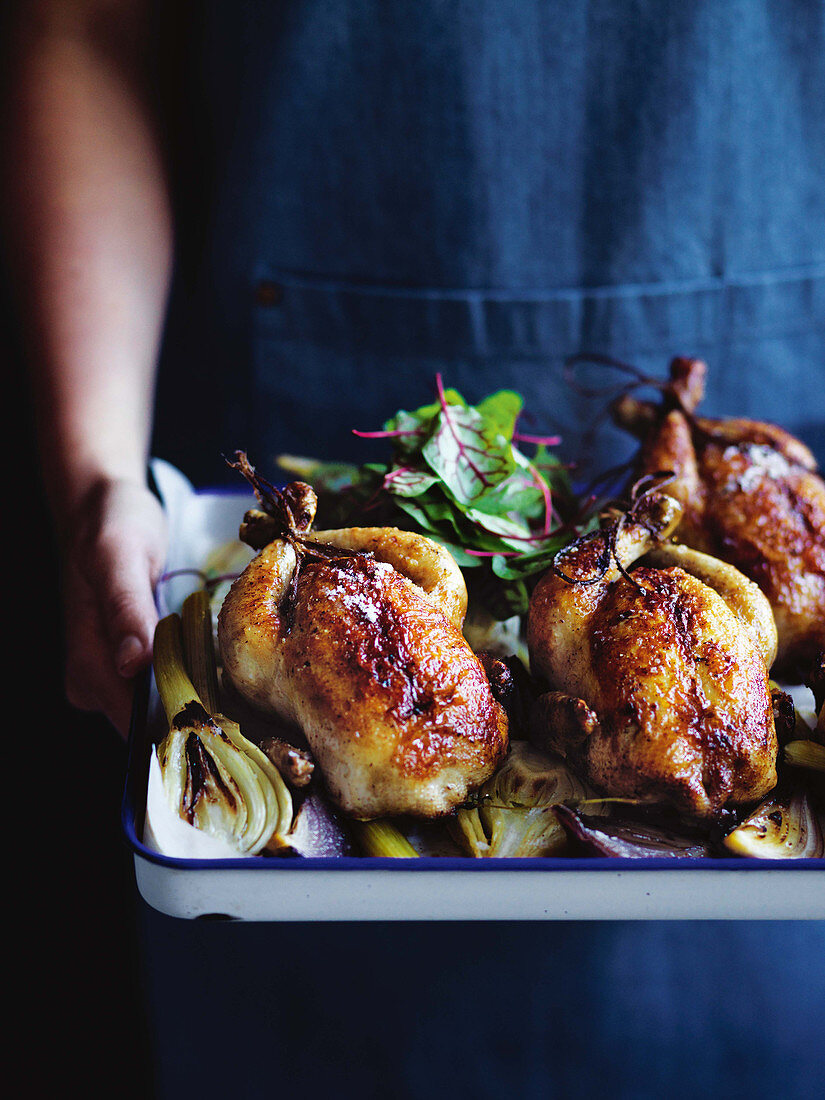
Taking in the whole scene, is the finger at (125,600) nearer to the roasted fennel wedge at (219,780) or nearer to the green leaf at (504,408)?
the roasted fennel wedge at (219,780)

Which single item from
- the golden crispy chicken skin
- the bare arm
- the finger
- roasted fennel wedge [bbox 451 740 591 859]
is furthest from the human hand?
roasted fennel wedge [bbox 451 740 591 859]

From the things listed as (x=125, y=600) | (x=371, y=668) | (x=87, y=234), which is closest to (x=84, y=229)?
(x=87, y=234)

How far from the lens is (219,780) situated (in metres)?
1.00

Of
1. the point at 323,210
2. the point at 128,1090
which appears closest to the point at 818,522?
the point at 323,210

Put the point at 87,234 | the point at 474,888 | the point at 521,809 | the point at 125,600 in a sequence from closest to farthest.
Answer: the point at 474,888 → the point at 521,809 → the point at 125,600 → the point at 87,234

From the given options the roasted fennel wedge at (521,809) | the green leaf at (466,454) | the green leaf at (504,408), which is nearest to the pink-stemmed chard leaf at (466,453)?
the green leaf at (466,454)

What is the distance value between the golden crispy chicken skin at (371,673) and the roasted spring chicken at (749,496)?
1.59ft

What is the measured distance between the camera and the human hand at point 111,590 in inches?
53.3

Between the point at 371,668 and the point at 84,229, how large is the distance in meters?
1.47

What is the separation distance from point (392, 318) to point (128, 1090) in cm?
184

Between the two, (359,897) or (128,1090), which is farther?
(128,1090)

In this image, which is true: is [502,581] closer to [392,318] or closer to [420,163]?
[392,318]

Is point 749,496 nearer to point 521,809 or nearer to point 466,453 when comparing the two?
point 466,453

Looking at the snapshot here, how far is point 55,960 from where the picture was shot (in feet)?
7.46
